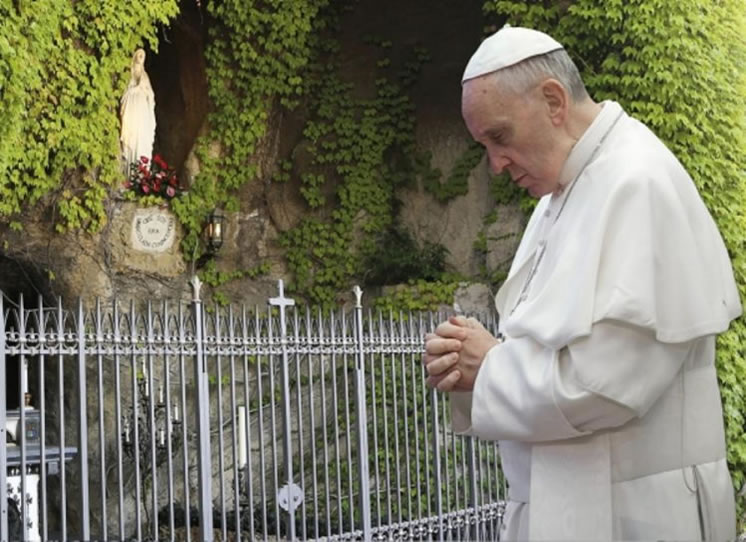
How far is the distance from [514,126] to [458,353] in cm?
38

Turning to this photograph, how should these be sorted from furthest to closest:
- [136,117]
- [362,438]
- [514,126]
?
[136,117]
[362,438]
[514,126]

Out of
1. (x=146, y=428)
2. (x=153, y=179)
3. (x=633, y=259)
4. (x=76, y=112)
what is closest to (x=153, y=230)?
(x=153, y=179)

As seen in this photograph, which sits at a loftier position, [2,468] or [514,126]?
[514,126]

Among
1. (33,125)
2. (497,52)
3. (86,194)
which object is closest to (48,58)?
(33,125)

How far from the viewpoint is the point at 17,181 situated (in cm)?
1044

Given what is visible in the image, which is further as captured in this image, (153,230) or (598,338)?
(153,230)

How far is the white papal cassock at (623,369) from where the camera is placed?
59.9 inches

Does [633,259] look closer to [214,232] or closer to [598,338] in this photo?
[598,338]

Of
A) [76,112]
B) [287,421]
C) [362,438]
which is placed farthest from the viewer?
[76,112]

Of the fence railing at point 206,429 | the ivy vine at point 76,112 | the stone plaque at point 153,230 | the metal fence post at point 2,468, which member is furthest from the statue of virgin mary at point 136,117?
the metal fence post at point 2,468

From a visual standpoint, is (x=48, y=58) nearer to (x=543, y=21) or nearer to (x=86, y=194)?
(x=86, y=194)

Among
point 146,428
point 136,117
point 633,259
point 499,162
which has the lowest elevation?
point 146,428

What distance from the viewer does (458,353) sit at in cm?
172

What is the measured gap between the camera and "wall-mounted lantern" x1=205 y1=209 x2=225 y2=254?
1241 cm
